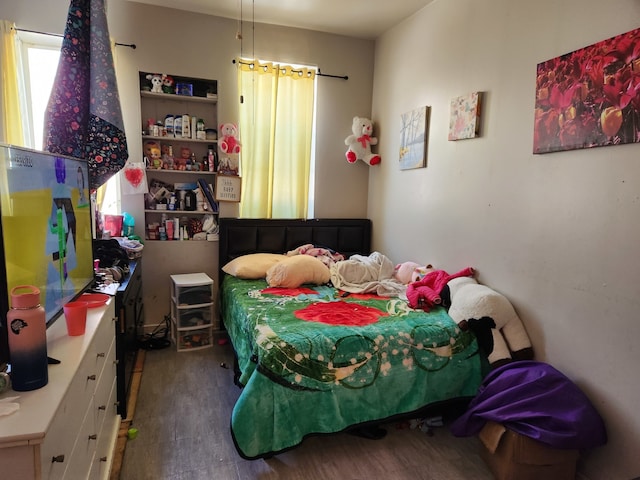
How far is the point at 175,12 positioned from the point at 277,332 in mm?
2816

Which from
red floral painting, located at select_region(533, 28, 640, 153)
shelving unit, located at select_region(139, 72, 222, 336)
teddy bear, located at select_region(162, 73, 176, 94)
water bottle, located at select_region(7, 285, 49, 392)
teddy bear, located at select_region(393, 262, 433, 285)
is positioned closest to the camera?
water bottle, located at select_region(7, 285, 49, 392)

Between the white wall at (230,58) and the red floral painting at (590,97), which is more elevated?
the white wall at (230,58)

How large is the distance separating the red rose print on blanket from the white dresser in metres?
1.05

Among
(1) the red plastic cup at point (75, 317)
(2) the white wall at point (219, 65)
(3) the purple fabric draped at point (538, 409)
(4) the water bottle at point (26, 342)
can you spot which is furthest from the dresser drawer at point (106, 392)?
(3) the purple fabric draped at point (538, 409)

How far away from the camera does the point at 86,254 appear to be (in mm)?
1899

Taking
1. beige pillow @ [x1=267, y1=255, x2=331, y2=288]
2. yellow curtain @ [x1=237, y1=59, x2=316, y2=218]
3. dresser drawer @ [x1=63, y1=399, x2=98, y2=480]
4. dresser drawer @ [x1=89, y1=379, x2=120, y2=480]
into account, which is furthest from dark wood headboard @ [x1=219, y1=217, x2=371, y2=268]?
dresser drawer @ [x1=63, y1=399, x2=98, y2=480]

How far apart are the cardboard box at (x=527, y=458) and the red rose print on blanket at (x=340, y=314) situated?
84 cm

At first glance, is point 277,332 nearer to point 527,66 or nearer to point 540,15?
point 527,66

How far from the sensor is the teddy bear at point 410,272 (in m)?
2.93

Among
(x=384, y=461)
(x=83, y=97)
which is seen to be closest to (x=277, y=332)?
(x=384, y=461)

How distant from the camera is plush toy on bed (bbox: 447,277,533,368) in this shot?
216cm

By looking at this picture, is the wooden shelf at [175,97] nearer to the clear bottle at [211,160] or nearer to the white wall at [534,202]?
the clear bottle at [211,160]

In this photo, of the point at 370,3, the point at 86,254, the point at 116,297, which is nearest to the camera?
the point at 86,254

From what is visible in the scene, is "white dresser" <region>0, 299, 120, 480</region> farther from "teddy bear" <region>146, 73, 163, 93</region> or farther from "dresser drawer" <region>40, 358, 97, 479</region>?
"teddy bear" <region>146, 73, 163, 93</region>
